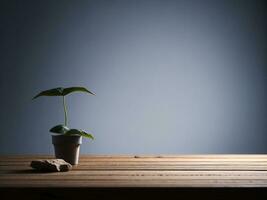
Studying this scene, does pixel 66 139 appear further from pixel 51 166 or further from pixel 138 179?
pixel 138 179

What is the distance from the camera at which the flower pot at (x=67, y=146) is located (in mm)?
1350

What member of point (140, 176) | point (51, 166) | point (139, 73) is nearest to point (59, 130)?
point (51, 166)

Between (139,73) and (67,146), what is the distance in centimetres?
165

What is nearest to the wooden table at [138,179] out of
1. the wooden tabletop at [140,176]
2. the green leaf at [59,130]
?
the wooden tabletop at [140,176]

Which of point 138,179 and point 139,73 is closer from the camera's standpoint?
point 138,179

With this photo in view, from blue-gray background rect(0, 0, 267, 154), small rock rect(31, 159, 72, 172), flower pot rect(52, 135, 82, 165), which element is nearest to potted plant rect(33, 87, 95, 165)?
flower pot rect(52, 135, 82, 165)

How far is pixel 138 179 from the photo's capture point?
1036mm

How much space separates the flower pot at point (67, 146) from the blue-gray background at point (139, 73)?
1514 mm

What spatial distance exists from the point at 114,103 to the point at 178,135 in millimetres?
555

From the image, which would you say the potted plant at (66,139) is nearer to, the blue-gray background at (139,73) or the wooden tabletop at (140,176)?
the wooden tabletop at (140,176)

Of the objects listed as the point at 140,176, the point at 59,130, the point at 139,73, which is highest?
the point at 139,73

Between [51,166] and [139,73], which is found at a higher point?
[139,73]

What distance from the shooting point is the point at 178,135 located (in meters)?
2.93
